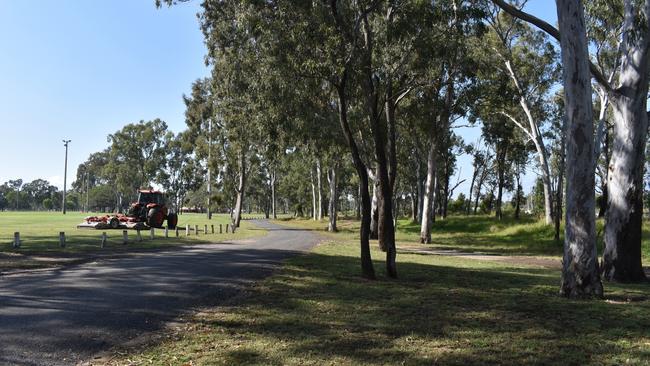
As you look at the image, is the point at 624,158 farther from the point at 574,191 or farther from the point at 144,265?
the point at 144,265

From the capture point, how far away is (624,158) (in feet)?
43.8

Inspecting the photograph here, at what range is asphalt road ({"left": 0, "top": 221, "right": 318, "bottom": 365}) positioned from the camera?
6.84 m

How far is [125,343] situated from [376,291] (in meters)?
5.84

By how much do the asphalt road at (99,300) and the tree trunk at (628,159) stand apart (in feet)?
30.9

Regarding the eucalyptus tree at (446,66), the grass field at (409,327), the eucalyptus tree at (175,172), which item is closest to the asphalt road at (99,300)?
the grass field at (409,327)

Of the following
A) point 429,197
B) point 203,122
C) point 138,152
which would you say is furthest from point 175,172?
point 429,197

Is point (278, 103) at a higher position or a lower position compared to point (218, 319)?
higher

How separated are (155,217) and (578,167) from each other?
29.6 metres

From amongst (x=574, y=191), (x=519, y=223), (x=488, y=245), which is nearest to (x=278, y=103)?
(x=574, y=191)

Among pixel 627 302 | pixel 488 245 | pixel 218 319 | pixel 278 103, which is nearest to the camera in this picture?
pixel 218 319

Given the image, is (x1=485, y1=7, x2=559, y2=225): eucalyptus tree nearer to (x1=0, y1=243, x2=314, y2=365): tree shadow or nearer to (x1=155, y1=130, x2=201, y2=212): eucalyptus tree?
(x1=0, y1=243, x2=314, y2=365): tree shadow

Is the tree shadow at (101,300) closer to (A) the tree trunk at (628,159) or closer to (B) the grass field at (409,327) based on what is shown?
(B) the grass field at (409,327)

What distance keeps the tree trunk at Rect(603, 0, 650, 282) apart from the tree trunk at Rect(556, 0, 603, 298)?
3245 millimetres

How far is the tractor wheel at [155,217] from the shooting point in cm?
3481
